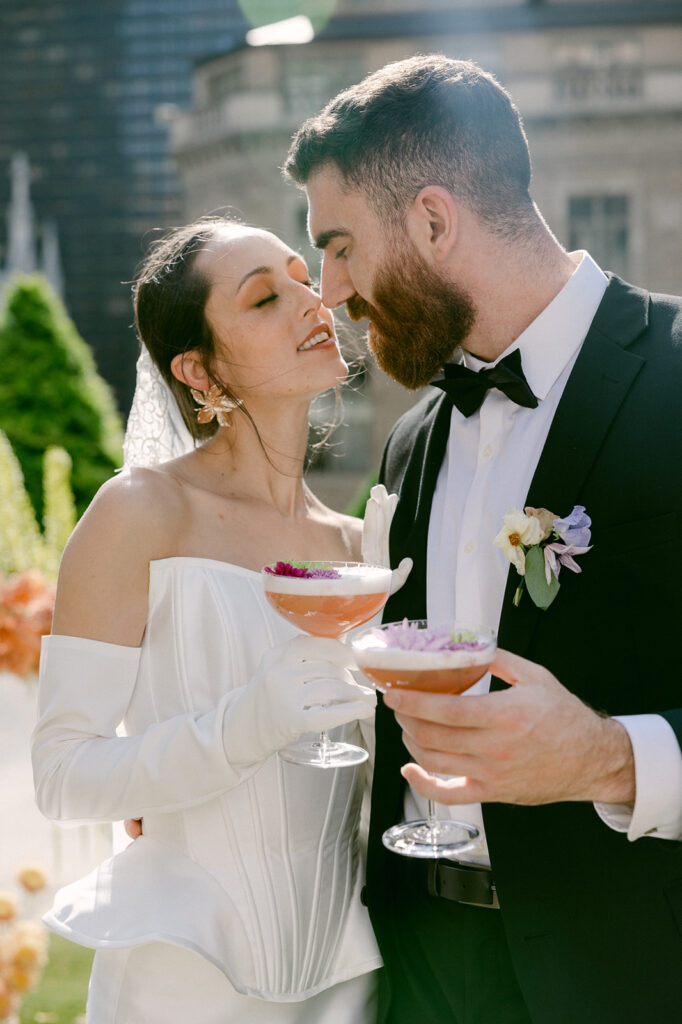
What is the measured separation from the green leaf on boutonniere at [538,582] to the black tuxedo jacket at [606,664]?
6 centimetres

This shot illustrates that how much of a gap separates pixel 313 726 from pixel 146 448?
1693 mm

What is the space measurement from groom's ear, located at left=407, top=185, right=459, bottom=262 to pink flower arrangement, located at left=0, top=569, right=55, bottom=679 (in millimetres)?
2846

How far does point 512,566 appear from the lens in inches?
102

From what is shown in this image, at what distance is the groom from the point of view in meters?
2.10

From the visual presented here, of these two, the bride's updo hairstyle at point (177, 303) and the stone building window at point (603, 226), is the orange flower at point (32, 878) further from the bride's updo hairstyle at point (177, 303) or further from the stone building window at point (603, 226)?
the stone building window at point (603, 226)

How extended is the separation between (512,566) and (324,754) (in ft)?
2.32

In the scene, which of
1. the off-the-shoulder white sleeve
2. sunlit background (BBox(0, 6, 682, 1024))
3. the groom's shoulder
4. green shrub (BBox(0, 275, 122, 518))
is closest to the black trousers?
the off-the-shoulder white sleeve

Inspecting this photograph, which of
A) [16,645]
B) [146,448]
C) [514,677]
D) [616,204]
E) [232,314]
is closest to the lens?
[514,677]

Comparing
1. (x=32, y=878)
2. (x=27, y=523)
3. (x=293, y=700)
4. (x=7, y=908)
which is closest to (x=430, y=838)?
(x=293, y=700)

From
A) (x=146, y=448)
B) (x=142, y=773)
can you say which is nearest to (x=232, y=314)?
(x=146, y=448)

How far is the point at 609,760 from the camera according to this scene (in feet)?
6.84

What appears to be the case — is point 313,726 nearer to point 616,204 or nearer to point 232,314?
point 232,314

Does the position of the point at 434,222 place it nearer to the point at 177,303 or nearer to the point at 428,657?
the point at 177,303

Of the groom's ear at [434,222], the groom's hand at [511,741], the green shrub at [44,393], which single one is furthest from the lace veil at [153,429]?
the green shrub at [44,393]
